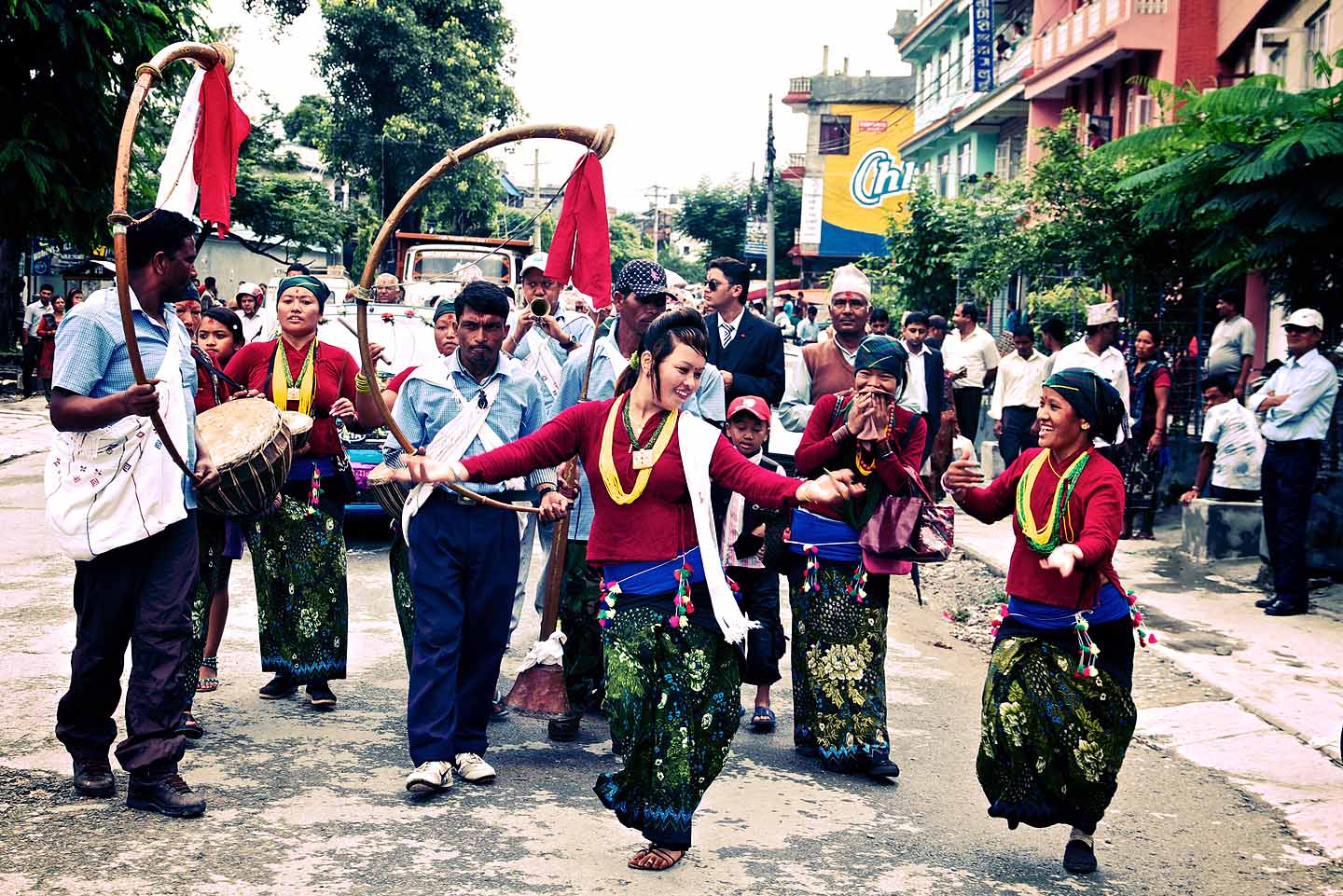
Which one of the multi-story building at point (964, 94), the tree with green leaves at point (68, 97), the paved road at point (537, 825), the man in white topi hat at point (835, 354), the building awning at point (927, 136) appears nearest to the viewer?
the paved road at point (537, 825)

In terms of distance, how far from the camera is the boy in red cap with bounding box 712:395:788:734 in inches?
261

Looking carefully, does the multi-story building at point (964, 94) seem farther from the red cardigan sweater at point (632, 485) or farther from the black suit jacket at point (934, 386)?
the red cardigan sweater at point (632, 485)

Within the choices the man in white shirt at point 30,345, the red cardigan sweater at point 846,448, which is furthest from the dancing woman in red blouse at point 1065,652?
the man in white shirt at point 30,345

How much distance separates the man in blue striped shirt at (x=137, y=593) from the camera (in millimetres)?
5098

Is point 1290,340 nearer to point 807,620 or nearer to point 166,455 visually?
point 807,620

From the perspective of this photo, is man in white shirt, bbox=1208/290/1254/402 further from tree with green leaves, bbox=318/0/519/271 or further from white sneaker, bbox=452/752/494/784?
tree with green leaves, bbox=318/0/519/271

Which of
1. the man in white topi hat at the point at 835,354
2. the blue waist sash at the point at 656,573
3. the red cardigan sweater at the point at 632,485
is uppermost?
the man in white topi hat at the point at 835,354

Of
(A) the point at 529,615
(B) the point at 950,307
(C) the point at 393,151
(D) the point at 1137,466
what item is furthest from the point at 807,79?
(A) the point at 529,615

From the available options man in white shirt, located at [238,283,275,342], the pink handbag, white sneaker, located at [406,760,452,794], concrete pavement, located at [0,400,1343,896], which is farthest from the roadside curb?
man in white shirt, located at [238,283,275,342]

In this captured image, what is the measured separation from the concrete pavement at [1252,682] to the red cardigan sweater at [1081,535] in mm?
1526

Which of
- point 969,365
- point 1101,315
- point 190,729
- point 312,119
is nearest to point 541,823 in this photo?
point 190,729

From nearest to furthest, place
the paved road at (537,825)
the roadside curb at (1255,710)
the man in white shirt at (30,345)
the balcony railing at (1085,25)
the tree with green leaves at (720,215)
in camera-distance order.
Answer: the paved road at (537,825) → the roadside curb at (1255,710) → the balcony railing at (1085,25) → the man in white shirt at (30,345) → the tree with green leaves at (720,215)

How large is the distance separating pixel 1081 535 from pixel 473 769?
8.44ft

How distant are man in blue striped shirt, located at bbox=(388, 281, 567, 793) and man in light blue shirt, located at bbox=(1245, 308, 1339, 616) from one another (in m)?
6.05
